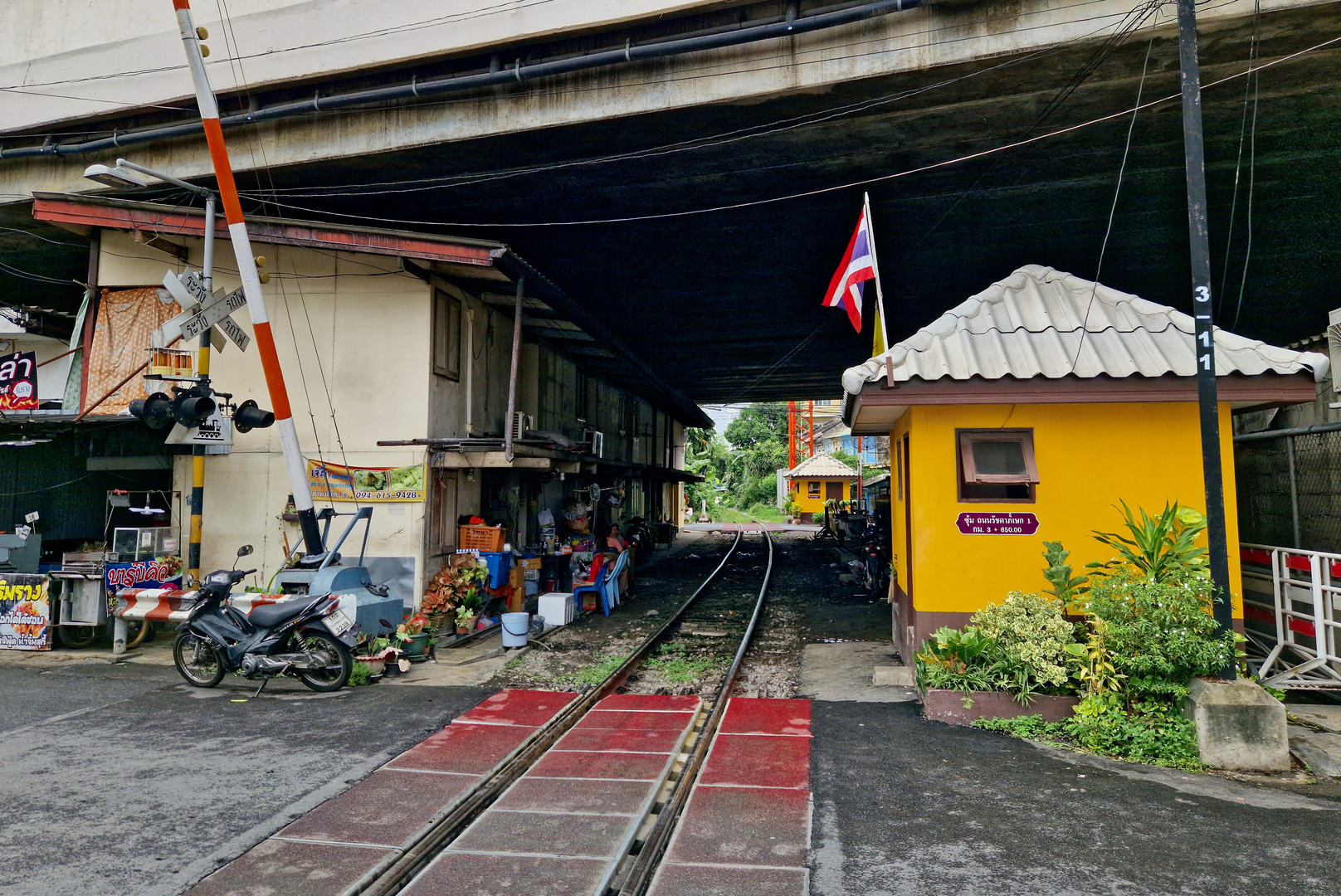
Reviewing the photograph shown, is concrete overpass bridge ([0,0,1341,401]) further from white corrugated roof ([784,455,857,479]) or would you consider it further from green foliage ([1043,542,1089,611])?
white corrugated roof ([784,455,857,479])

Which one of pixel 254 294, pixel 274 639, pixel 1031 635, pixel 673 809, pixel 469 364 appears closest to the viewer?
pixel 673 809

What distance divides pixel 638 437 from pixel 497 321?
50.4 ft

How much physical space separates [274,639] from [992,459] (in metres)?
8.18

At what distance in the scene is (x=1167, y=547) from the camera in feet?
25.6

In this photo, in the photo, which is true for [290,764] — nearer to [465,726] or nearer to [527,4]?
[465,726]

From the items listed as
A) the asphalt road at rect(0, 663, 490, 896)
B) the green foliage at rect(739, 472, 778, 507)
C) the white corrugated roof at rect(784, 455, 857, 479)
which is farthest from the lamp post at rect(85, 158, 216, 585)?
the green foliage at rect(739, 472, 778, 507)

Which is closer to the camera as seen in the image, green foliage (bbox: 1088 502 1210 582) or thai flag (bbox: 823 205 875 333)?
green foliage (bbox: 1088 502 1210 582)

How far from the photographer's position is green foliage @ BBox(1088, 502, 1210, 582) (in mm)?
7434

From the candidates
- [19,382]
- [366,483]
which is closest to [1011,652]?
[366,483]

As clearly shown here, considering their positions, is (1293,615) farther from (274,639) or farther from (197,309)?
(197,309)

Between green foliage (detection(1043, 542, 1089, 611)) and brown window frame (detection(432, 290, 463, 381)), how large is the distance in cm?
907

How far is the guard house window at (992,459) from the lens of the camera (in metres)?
8.42

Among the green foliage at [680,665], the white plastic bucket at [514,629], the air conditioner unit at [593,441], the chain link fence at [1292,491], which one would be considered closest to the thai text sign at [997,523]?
the green foliage at [680,665]

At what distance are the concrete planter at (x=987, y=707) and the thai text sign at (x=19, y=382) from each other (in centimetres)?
1442
